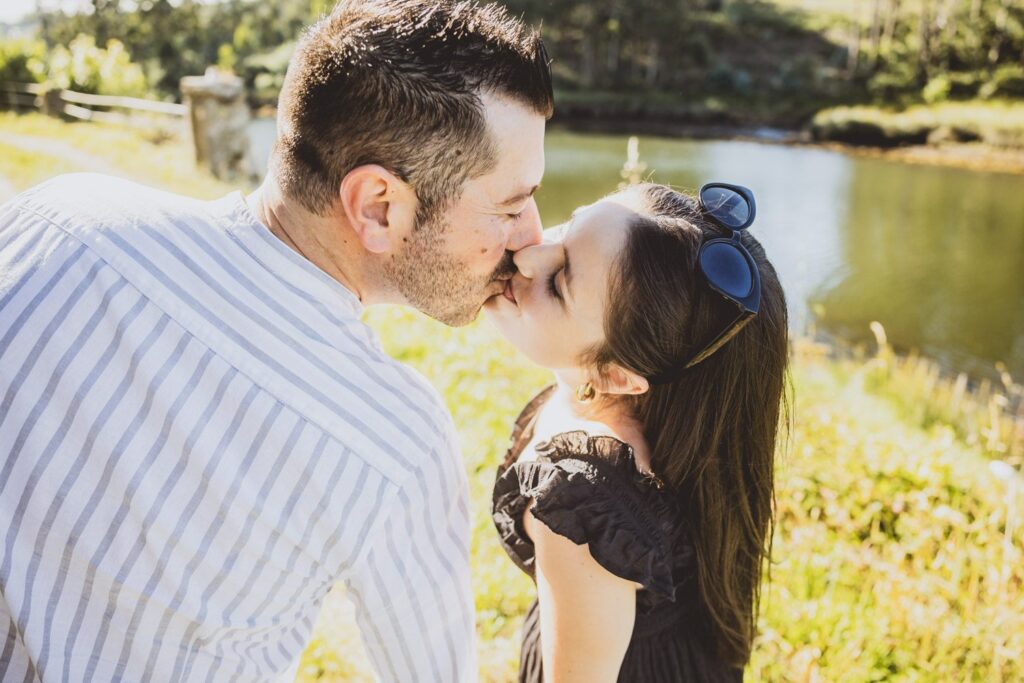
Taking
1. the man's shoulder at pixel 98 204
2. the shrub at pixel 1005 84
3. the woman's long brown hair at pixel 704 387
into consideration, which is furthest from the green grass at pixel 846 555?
the shrub at pixel 1005 84

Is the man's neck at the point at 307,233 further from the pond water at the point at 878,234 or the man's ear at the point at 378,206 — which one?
the pond water at the point at 878,234

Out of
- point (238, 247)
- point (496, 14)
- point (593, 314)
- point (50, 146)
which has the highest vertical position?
point (496, 14)

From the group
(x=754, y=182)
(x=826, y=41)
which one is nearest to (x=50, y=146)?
(x=754, y=182)

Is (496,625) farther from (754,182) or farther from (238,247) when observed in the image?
(754,182)

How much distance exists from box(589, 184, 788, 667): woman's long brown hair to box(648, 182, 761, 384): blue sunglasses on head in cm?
2

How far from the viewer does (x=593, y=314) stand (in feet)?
5.56

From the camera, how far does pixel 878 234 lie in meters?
17.7

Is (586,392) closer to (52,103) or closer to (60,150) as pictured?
(60,150)

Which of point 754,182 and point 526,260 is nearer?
point 526,260

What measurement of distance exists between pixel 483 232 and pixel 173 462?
0.90 m

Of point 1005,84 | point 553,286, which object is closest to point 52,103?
point 553,286

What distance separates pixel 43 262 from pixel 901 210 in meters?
22.4

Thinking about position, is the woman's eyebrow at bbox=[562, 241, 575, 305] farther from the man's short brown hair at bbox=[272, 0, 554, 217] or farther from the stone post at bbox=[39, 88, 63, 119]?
the stone post at bbox=[39, 88, 63, 119]

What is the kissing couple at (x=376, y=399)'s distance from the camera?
1.23m
